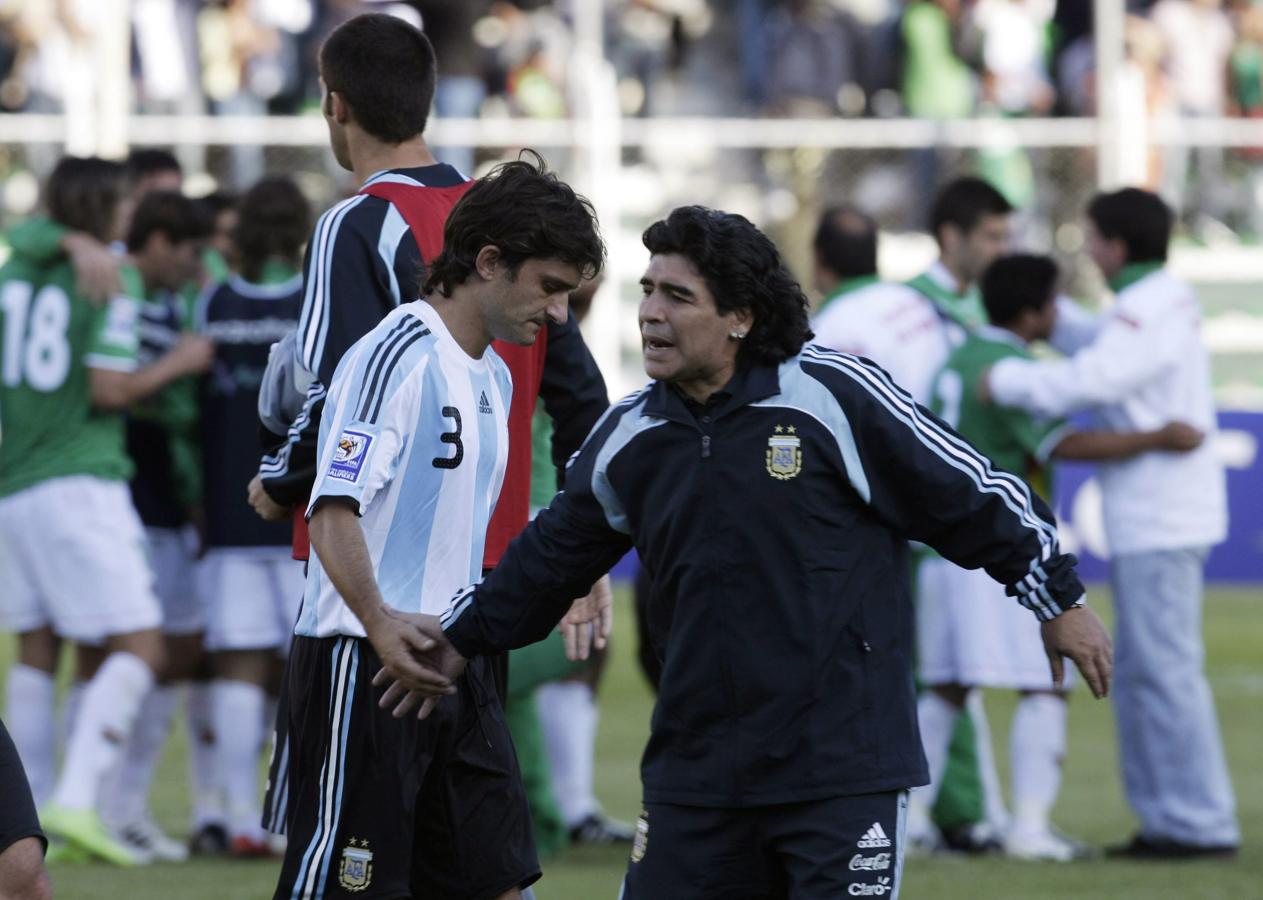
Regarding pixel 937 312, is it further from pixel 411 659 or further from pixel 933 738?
pixel 411 659

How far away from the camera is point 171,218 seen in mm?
8547

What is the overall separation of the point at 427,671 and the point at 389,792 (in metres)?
0.32

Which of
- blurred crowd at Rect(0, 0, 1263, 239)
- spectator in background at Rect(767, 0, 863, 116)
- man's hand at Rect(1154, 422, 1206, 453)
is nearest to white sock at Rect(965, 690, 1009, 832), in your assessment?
man's hand at Rect(1154, 422, 1206, 453)

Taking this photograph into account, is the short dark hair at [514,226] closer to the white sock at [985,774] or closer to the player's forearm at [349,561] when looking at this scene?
the player's forearm at [349,561]

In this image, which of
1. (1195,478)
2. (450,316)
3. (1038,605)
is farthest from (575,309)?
(1038,605)

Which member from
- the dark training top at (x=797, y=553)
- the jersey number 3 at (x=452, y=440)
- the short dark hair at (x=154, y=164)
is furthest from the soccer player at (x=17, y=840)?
the short dark hair at (x=154, y=164)

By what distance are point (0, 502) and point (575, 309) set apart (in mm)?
2240

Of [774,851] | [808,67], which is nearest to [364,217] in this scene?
[774,851]

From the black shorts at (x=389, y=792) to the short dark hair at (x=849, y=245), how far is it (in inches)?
169

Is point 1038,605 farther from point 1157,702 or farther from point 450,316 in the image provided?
point 1157,702

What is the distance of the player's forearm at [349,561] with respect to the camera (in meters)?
4.52

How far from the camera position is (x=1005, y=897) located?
7246 mm

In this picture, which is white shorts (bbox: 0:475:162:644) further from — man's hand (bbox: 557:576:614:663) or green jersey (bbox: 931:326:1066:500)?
man's hand (bbox: 557:576:614:663)

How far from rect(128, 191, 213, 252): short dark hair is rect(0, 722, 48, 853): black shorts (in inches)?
156
